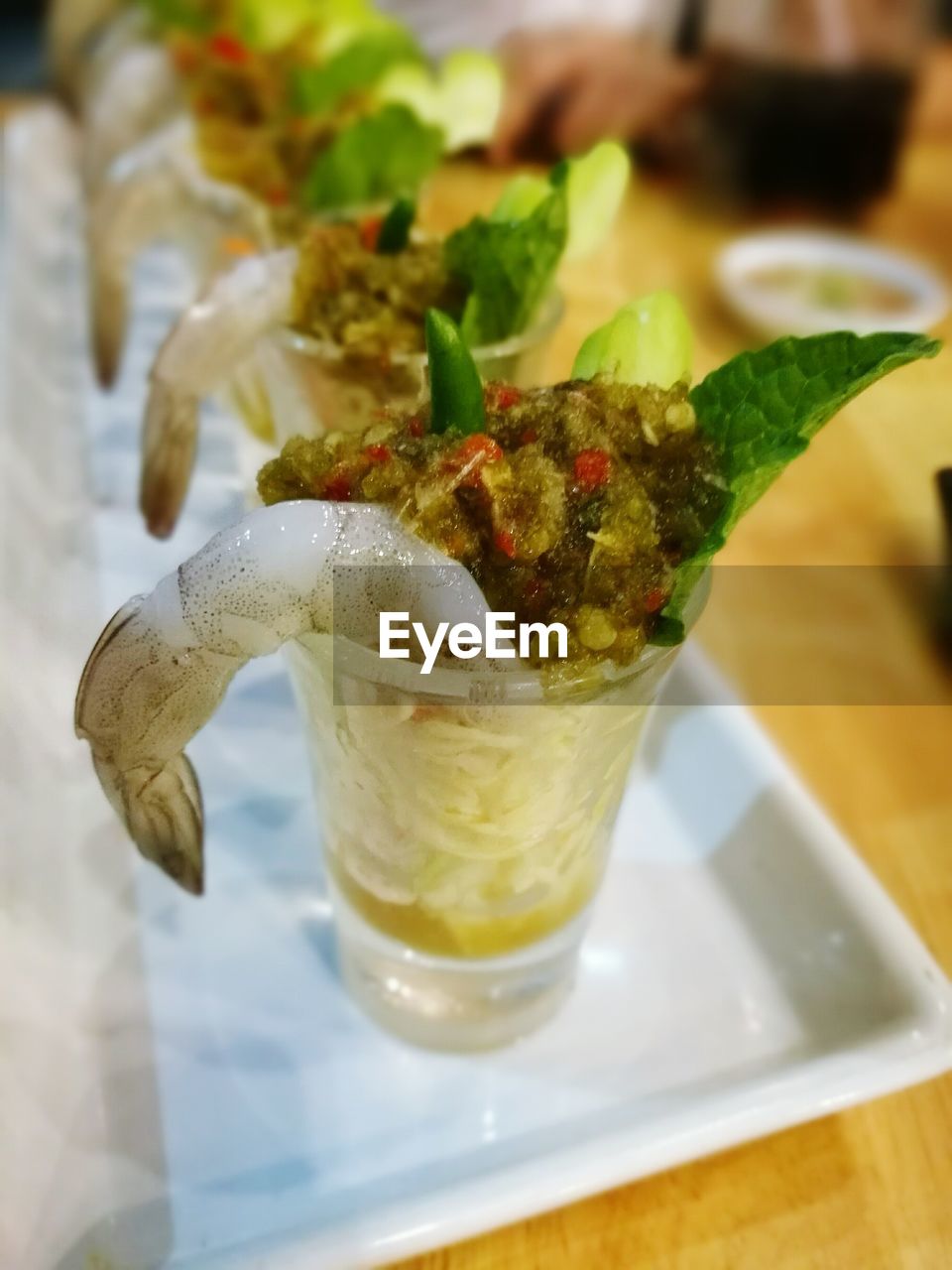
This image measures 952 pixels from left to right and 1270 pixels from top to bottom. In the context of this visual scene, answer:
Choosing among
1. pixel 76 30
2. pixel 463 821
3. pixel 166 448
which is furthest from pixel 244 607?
pixel 76 30

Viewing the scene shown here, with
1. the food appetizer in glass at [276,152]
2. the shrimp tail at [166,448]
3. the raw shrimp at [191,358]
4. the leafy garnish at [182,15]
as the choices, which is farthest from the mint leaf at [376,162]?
the leafy garnish at [182,15]

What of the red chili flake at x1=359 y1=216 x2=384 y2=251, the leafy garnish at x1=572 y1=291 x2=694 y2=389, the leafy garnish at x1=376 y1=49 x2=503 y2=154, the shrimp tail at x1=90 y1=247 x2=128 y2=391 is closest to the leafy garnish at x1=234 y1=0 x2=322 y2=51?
the leafy garnish at x1=376 y1=49 x2=503 y2=154

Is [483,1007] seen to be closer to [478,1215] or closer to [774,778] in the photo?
[478,1215]

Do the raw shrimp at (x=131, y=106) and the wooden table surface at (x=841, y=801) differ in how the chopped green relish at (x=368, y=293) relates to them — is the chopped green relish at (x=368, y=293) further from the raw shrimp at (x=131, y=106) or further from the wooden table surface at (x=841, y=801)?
the raw shrimp at (x=131, y=106)

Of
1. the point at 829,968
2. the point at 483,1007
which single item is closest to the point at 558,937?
the point at 483,1007

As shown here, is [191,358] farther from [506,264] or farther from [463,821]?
[463,821]

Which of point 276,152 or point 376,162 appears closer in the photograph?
point 376,162

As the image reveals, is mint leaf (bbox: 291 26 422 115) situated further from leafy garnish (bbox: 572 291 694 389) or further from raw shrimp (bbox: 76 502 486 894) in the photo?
raw shrimp (bbox: 76 502 486 894)
